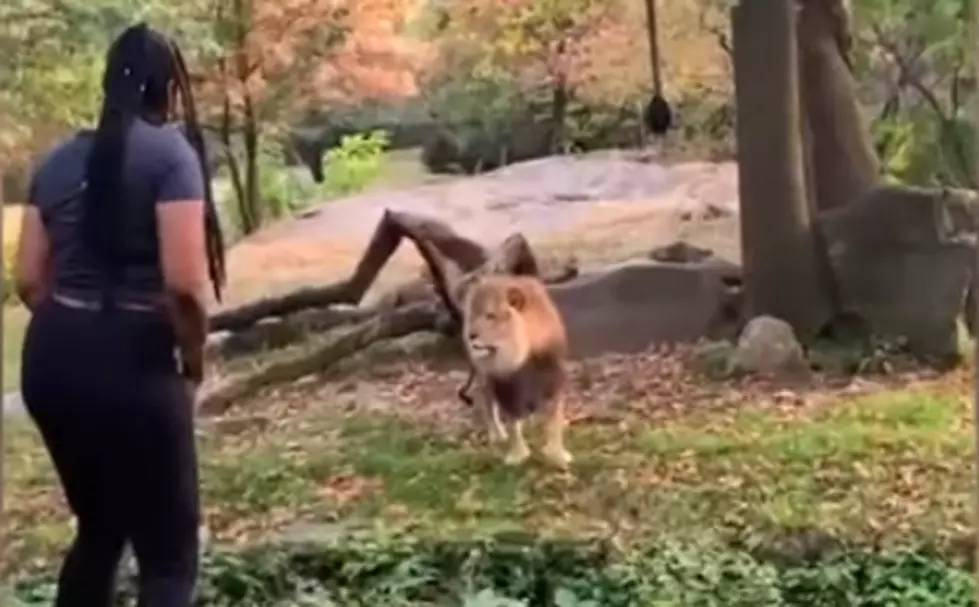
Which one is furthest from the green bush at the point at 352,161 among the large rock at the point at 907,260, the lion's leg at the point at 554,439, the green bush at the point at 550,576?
the large rock at the point at 907,260

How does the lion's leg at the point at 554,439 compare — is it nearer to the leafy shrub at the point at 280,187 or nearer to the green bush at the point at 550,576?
the green bush at the point at 550,576

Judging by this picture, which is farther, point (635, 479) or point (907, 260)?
point (907, 260)

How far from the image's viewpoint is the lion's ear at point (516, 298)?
119 inches

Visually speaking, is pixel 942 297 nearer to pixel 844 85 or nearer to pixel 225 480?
pixel 844 85

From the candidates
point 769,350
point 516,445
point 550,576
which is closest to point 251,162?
point 516,445

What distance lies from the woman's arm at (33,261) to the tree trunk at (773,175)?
4.37 feet

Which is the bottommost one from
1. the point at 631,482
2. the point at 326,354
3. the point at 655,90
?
the point at 631,482

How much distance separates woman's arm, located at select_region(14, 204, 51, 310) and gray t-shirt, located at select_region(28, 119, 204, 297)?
0.01 meters

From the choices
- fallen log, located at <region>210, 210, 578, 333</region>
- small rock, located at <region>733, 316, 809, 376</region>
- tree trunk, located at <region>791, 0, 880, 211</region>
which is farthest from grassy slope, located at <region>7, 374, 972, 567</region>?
tree trunk, located at <region>791, 0, 880, 211</region>

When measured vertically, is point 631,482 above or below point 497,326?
below

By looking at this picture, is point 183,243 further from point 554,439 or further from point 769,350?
point 769,350

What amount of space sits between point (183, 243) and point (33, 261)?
0.27 meters

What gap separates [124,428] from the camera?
245 centimetres

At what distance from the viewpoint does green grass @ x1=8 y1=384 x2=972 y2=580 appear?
10.0 ft
